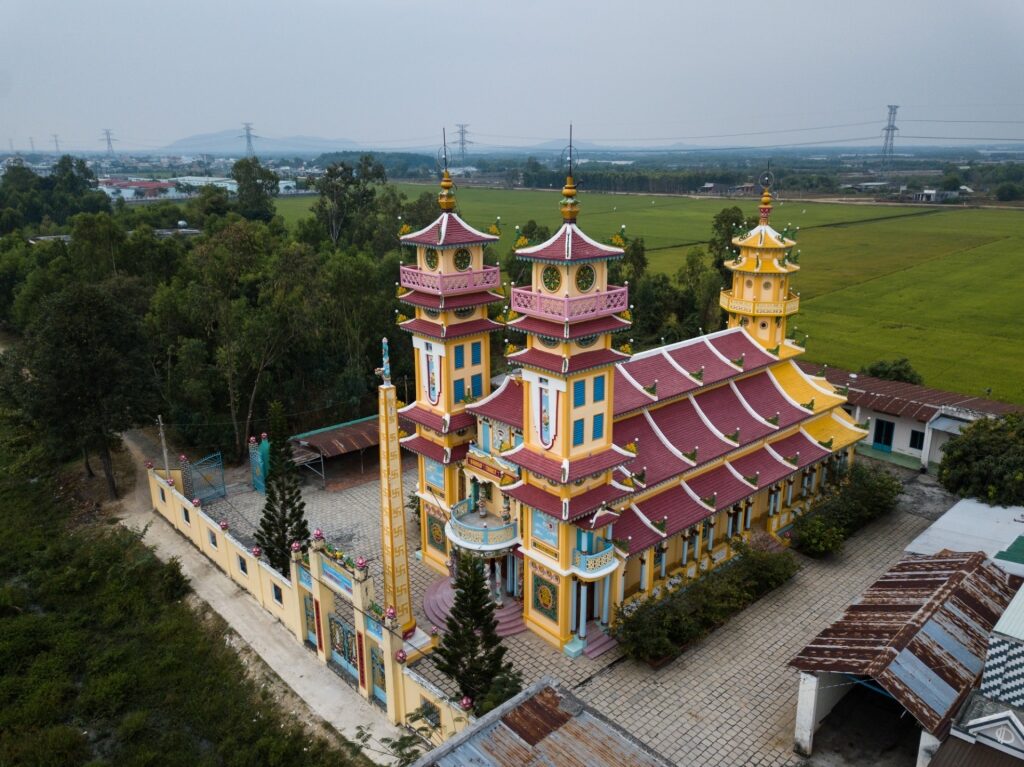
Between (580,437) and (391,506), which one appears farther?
(580,437)

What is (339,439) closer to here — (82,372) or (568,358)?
(82,372)

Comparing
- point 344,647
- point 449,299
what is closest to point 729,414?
point 449,299

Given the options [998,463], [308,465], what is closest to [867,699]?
[998,463]

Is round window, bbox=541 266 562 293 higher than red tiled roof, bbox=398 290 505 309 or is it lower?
higher

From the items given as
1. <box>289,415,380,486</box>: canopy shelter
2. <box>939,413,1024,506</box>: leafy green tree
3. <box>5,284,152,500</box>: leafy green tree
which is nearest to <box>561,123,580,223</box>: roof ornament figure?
<box>289,415,380,486</box>: canopy shelter

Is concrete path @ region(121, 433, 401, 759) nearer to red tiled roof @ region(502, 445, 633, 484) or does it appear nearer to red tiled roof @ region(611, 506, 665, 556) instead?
red tiled roof @ region(502, 445, 633, 484)

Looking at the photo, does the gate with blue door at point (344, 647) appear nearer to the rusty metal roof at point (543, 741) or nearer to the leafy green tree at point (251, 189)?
the rusty metal roof at point (543, 741)

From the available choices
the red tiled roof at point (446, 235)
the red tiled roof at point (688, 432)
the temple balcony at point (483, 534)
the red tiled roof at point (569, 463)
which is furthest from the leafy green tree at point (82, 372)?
the red tiled roof at point (688, 432)
